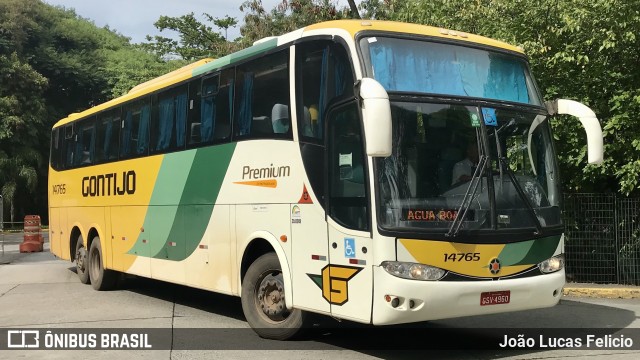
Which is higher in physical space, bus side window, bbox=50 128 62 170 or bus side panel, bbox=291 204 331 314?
bus side window, bbox=50 128 62 170

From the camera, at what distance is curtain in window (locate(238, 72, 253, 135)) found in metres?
8.50

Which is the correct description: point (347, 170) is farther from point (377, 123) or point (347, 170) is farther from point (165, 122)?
point (165, 122)

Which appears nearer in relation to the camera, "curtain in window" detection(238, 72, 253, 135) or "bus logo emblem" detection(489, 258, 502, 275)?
"bus logo emblem" detection(489, 258, 502, 275)

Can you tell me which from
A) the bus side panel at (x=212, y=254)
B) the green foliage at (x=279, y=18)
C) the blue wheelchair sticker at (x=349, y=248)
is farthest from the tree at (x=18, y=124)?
the blue wheelchair sticker at (x=349, y=248)

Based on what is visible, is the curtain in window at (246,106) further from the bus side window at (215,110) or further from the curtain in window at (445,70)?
the curtain in window at (445,70)

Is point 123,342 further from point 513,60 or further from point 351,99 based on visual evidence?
point 513,60

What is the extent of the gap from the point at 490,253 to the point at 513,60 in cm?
241

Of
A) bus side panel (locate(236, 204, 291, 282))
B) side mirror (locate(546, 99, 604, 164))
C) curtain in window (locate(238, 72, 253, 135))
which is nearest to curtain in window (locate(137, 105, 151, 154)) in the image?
curtain in window (locate(238, 72, 253, 135))

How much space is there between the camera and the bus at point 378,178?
641 cm

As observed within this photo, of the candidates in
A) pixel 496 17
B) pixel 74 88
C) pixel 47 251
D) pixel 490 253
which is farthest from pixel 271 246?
pixel 74 88

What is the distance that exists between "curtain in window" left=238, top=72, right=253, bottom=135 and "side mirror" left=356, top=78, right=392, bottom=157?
2.80 metres

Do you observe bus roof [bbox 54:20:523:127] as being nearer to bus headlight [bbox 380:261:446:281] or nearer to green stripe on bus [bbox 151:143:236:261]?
green stripe on bus [bbox 151:143:236:261]

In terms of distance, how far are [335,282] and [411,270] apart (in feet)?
2.92

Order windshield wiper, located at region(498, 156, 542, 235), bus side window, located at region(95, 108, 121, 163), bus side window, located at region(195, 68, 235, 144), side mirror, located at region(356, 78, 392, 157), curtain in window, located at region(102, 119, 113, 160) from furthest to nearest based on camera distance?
curtain in window, located at region(102, 119, 113, 160) < bus side window, located at region(95, 108, 121, 163) < bus side window, located at region(195, 68, 235, 144) < windshield wiper, located at region(498, 156, 542, 235) < side mirror, located at region(356, 78, 392, 157)
